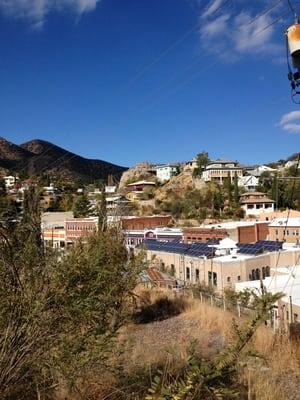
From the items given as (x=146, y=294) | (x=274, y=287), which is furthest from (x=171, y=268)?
(x=146, y=294)

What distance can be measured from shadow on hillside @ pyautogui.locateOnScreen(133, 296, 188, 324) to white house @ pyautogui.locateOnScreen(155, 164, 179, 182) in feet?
321

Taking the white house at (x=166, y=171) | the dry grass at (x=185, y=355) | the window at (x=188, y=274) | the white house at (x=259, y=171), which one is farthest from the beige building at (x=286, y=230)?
the white house at (x=166, y=171)

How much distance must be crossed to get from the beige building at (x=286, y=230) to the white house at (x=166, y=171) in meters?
61.0

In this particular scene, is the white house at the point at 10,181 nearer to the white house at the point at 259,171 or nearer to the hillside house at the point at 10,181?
the hillside house at the point at 10,181

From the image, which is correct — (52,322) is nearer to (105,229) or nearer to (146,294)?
(105,229)

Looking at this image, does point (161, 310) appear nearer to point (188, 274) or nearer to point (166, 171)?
point (188, 274)

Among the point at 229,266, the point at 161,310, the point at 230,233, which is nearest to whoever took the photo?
the point at 161,310

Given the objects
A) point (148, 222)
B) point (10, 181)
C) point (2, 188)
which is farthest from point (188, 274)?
point (2, 188)

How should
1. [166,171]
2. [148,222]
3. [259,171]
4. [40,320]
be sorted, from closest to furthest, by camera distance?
1. [40,320]
2. [148,222]
3. [259,171]
4. [166,171]

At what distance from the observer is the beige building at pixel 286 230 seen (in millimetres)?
47594

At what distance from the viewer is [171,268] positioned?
38.6m

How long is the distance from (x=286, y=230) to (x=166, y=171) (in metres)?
68.5

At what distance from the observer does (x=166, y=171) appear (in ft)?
374

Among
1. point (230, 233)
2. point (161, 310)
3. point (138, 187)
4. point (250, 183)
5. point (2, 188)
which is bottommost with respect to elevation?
point (161, 310)
